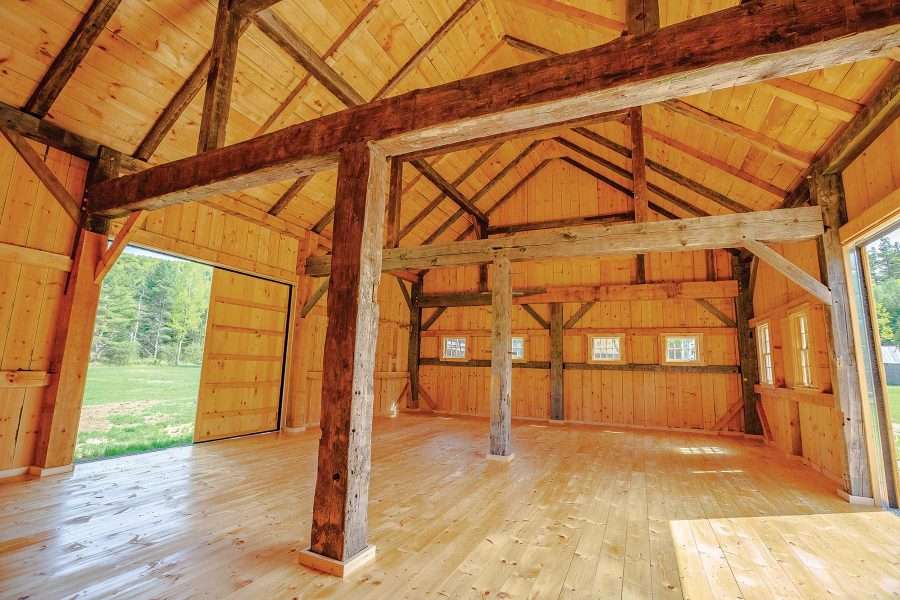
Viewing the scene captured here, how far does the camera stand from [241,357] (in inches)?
243

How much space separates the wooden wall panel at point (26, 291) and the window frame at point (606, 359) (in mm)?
8629

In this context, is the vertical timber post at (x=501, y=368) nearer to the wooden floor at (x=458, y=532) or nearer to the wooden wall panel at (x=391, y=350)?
the wooden floor at (x=458, y=532)

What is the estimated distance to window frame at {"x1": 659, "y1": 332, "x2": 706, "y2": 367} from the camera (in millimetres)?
8227

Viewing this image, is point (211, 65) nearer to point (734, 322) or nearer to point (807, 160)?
point (807, 160)

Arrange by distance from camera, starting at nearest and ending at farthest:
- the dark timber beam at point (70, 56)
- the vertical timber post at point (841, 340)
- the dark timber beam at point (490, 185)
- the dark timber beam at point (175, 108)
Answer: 1. the dark timber beam at point (70, 56)
2. the vertical timber post at point (841, 340)
3. the dark timber beam at point (175, 108)
4. the dark timber beam at point (490, 185)

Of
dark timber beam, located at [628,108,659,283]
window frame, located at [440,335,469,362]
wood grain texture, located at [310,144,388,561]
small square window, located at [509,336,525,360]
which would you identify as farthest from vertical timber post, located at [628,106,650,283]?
window frame, located at [440,335,469,362]

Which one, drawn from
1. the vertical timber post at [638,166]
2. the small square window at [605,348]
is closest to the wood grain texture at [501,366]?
the vertical timber post at [638,166]

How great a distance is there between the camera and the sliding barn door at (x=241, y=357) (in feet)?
18.9

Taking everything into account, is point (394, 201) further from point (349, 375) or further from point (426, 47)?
point (349, 375)

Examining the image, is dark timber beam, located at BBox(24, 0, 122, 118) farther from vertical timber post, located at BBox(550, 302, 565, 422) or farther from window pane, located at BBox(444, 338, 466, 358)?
vertical timber post, located at BBox(550, 302, 565, 422)

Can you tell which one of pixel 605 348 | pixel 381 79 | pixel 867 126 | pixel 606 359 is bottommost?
pixel 606 359

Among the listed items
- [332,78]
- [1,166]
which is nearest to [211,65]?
[332,78]

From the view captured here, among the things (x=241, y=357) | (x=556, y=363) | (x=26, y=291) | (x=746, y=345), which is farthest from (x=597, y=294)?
(x=26, y=291)

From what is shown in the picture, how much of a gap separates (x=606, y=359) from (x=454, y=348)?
11.7 ft
